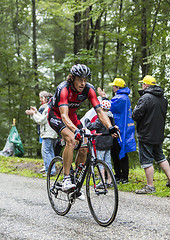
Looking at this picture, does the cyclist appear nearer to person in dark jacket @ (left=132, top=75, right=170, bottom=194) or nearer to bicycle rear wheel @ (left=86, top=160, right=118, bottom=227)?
bicycle rear wheel @ (left=86, top=160, right=118, bottom=227)

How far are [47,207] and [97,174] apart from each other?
165cm

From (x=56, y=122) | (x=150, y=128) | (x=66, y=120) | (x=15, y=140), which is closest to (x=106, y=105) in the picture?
(x=150, y=128)

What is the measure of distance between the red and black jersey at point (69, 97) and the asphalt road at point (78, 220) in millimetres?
1624

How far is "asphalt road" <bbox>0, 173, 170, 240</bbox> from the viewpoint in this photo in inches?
142

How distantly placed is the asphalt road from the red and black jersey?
1624 millimetres

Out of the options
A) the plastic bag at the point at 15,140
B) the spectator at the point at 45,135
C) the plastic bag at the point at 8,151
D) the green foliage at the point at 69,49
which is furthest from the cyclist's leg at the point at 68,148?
the plastic bag at the point at 8,151

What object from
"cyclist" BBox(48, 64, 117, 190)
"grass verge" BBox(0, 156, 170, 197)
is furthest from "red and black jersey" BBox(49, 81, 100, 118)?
"grass verge" BBox(0, 156, 170, 197)

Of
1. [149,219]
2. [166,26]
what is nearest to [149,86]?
[149,219]

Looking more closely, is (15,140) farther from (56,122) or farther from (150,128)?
(56,122)

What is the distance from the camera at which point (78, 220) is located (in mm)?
4293

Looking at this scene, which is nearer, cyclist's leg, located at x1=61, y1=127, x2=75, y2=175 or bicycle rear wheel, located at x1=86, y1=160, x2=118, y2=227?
bicycle rear wheel, located at x1=86, y1=160, x2=118, y2=227

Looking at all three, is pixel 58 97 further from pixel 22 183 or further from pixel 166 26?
pixel 166 26

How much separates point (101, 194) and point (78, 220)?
24.8 inches

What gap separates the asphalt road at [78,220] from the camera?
3.61 meters
